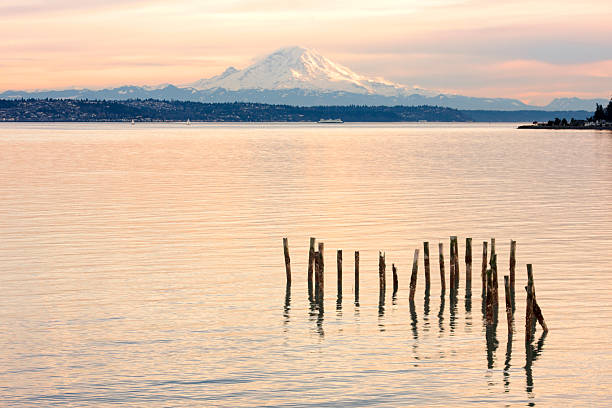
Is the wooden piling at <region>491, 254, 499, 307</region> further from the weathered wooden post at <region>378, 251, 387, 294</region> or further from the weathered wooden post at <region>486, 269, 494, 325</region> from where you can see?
the weathered wooden post at <region>378, 251, 387, 294</region>

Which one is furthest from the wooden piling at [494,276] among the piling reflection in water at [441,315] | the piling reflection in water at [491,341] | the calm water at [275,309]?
the piling reflection in water at [441,315]

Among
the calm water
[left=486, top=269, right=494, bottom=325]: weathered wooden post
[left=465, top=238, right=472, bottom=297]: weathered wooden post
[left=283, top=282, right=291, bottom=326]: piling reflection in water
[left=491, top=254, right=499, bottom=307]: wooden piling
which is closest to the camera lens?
the calm water

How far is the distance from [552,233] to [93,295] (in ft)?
91.1

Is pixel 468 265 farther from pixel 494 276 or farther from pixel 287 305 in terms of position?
pixel 287 305

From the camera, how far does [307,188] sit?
8650 centimetres

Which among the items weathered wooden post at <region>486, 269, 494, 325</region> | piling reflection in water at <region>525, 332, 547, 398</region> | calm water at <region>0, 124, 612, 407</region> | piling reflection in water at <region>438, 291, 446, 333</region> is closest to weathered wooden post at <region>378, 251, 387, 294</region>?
calm water at <region>0, 124, 612, 407</region>

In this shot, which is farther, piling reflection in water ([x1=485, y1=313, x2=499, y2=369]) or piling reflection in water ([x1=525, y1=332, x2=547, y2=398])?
piling reflection in water ([x1=485, y1=313, x2=499, y2=369])

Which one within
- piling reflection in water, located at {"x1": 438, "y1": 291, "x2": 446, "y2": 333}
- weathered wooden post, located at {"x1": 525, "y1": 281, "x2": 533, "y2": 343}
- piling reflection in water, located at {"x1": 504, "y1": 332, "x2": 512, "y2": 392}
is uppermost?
weathered wooden post, located at {"x1": 525, "y1": 281, "x2": 533, "y2": 343}

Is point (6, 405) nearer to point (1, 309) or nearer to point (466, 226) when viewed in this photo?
point (1, 309)

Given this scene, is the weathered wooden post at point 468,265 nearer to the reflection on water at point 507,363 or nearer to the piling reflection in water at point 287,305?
the reflection on water at point 507,363

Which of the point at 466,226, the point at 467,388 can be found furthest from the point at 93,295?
the point at 466,226

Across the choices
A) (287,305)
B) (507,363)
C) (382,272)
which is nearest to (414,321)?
(382,272)

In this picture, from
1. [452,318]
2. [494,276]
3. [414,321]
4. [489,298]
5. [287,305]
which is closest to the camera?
[489,298]

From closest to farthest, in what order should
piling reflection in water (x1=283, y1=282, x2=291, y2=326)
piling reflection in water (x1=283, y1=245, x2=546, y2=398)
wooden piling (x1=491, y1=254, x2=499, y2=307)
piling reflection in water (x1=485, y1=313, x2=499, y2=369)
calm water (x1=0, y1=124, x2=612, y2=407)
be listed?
calm water (x1=0, y1=124, x2=612, y2=407) < piling reflection in water (x1=485, y1=313, x2=499, y2=369) < piling reflection in water (x1=283, y1=245, x2=546, y2=398) < wooden piling (x1=491, y1=254, x2=499, y2=307) < piling reflection in water (x1=283, y1=282, x2=291, y2=326)
